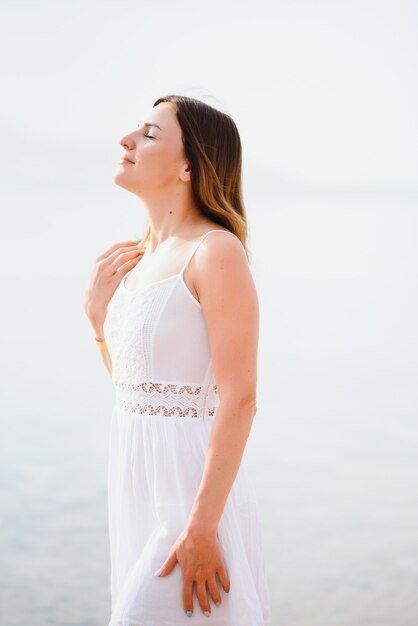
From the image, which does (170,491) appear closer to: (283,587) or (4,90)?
(283,587)

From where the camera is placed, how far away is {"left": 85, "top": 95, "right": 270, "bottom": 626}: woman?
4.34 feet

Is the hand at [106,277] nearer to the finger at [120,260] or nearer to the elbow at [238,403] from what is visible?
the finger at [120,260]

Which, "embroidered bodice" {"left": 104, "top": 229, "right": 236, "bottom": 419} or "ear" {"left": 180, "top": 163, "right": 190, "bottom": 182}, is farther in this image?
"ear" {"left": 180, "top": 163, "right": 190, "bottom": 182}

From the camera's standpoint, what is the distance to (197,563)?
1312 mm

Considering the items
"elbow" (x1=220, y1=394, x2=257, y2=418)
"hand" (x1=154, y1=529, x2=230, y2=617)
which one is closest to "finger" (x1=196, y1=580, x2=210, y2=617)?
"hand" (x1=154, y1=529, x2=230, y2=617)

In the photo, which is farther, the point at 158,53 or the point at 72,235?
the point at 72,235

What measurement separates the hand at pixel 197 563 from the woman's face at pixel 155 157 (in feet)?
1.97

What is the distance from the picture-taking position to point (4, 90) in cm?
402

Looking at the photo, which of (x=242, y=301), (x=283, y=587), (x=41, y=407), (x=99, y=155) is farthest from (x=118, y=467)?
(x=99, y=155)

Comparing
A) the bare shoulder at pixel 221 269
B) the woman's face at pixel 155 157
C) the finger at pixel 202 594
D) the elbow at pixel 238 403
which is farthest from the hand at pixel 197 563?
the woman's face at pixel 155 157

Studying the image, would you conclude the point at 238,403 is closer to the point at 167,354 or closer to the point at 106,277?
the point at 167,354

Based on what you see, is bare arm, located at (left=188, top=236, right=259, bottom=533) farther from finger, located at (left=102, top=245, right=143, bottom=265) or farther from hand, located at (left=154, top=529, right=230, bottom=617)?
finger, located at (left=102, top=245, right=143, bottom=265)

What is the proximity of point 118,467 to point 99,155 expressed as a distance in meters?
2.84

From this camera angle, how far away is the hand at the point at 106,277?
1633 millimetres
